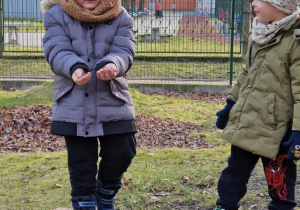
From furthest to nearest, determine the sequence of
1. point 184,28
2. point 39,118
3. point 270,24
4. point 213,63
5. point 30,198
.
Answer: point 213,63 < point 184,28 < point 39,118 < point 30,198 < point 270,24

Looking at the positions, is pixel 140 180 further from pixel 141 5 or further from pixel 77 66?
pixel 141 5

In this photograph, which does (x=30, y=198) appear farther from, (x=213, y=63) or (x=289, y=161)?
(x=213, y=63)

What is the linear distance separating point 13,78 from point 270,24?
9156mm

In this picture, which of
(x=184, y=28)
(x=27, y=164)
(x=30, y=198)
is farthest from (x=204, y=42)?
(x=30, y=198)

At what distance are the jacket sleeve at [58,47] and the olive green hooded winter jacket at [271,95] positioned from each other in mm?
1038

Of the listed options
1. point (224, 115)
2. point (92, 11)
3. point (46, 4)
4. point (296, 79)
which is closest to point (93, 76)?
point (92, 11)

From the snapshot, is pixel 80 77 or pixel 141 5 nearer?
pixel 80 77

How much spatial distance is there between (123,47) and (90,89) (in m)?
0.36

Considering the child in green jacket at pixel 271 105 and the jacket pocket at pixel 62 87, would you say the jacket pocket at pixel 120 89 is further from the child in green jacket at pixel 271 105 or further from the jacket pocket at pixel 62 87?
the child in green jacket at pixel 271 105

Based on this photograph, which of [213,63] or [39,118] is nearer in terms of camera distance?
[39,118]

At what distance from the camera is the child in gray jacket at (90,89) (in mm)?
3543

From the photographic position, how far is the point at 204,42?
1183 cm

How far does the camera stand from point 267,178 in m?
3.64

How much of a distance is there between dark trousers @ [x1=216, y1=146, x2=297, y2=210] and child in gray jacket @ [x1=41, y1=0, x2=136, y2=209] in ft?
2.14
